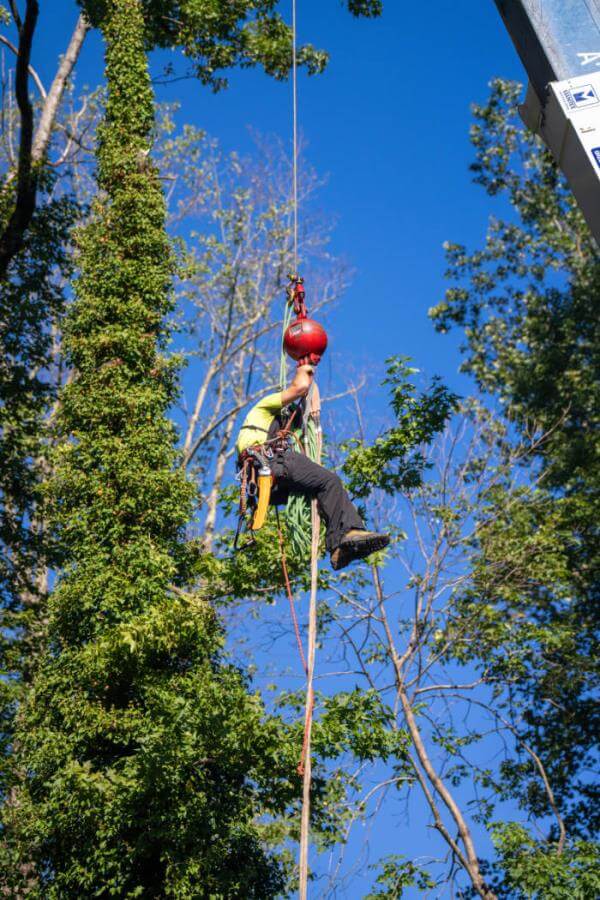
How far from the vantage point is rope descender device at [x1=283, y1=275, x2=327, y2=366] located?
6320 mm

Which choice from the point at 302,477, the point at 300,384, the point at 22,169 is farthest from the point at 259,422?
the point at 22,169

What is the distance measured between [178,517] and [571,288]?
11260mm

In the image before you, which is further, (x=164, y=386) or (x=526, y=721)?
(x=526, y=721)

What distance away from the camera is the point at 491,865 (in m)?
11.7

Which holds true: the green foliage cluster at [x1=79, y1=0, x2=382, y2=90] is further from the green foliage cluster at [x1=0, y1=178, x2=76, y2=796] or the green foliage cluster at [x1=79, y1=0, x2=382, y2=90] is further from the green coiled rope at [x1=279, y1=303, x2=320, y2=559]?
the green coiled rope at [x1=279, y1=303, x2=320, y2=559]

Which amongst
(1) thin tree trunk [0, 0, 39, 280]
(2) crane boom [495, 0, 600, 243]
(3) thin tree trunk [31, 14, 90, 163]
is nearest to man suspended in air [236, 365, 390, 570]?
(2) crane boom [495, 0, 600, 243]

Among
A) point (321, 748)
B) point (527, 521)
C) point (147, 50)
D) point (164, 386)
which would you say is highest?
point (147, 50)

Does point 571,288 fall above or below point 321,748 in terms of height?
above

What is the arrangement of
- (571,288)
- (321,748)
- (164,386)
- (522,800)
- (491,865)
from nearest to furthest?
(321,748) < (164,386) < (491,865) < (522,800) < (571,288)

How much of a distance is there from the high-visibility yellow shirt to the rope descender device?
10.9 inches

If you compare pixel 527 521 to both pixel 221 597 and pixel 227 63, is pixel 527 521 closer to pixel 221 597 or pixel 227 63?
pixel 221 597

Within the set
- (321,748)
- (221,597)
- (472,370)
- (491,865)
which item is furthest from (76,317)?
(472,370)

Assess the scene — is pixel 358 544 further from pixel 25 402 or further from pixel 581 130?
pixel 25 402

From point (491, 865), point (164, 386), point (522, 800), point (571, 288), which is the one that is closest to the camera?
point (164, 386)
